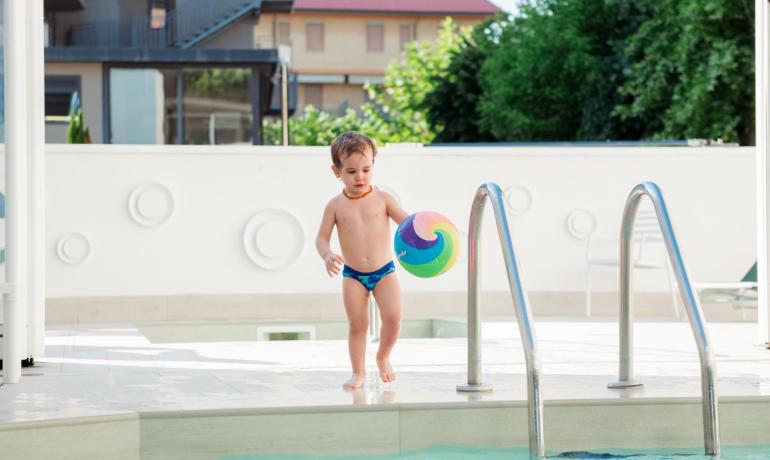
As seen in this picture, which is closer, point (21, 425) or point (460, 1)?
point (21, 425)

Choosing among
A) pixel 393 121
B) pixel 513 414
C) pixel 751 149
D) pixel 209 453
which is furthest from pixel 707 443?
pixel 393 121

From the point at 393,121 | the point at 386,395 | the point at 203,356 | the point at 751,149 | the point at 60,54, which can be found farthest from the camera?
the point at 393,121

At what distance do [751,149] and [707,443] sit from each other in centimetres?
826

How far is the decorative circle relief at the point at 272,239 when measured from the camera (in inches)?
489

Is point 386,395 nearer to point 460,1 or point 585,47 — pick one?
point 585,47

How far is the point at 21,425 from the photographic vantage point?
509cm

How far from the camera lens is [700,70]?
30109 mm

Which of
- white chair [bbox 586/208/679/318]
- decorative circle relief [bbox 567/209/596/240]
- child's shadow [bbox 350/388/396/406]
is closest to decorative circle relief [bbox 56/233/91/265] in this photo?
decorative circle relief [bbox 567/209/596/240]

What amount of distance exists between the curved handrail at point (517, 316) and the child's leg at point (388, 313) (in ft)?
1.62

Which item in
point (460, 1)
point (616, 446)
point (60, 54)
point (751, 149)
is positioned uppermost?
point (460, 1)

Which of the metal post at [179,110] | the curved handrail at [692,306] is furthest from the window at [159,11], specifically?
the curved handrail at [692,306]

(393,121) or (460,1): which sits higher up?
(460,1)

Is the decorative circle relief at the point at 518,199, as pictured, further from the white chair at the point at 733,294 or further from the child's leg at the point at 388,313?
the child's leg at the point at 388,313

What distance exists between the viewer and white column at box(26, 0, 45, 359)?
25.3 ft
